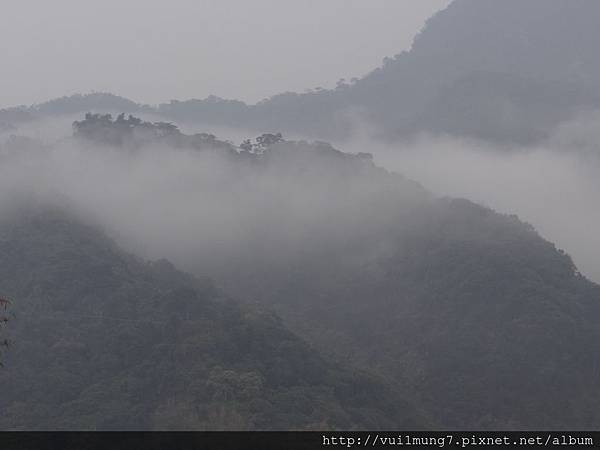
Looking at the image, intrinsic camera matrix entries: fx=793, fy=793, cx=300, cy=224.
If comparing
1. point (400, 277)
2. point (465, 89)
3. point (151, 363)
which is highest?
point (465, 89)

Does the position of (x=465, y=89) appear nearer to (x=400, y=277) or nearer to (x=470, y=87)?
(x=470, y=87)

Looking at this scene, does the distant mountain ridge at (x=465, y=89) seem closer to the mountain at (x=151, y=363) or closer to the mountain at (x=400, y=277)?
the mountain at (x=400, y=277)

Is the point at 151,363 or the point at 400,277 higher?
the point at 400,277

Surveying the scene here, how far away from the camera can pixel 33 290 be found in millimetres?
49469

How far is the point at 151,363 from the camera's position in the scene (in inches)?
1613

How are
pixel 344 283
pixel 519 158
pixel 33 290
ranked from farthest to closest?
pixel 519 158
pixel 344 283
pixel 33 290

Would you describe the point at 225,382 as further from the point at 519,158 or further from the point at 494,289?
the point at 519,158

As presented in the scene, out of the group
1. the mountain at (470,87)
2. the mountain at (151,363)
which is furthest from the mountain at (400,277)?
the mountain at (470,87)

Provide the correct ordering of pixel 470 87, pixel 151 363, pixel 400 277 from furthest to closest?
1. pixel 470 87
2. pixel 400 277
3. pixel 151 363

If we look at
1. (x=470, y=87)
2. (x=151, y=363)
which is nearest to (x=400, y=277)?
(x=151, y=363)

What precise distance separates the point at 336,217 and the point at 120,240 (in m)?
18.7

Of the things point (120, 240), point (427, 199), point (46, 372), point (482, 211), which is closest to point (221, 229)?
point (120, 240)

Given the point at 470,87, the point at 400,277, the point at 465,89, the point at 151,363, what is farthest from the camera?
the point at 465,89

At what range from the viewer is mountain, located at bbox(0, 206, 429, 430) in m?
36.3
